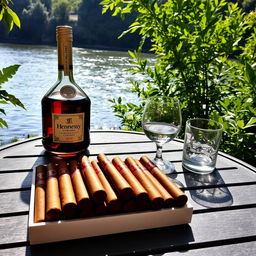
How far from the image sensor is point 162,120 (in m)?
1.09

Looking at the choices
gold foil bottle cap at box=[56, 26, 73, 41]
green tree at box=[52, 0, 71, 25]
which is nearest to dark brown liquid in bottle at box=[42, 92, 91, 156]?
gold foil bottle cap at box=[56, 26, 73, 41]

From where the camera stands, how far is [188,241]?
74cm

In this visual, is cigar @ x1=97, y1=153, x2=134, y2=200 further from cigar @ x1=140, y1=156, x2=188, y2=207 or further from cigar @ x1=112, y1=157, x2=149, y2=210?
cigar @ x1=140, y1=156, x2=188, y2=207

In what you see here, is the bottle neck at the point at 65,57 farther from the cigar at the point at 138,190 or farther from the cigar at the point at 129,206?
the cigar at the point at 129,206

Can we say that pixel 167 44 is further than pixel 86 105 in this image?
Yes

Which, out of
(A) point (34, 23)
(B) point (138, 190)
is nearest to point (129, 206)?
(B) point (138, 190)

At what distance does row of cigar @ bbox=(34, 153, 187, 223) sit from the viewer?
695 mm

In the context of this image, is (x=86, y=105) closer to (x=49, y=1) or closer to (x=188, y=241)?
(x=188, y=241)

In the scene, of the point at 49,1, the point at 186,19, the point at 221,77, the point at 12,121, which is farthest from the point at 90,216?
the point at 49,1

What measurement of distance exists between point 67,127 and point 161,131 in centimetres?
36

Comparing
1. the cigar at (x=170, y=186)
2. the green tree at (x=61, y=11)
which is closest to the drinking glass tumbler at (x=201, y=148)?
the cigar at (x=170, y=186)

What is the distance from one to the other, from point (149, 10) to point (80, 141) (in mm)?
1023

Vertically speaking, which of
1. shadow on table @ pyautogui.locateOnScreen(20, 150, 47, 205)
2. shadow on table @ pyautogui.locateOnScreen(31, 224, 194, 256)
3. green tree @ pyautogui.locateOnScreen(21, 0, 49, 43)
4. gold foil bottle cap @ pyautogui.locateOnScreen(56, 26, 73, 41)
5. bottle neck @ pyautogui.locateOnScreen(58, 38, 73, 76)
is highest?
gold foil bottle cap @ pyautogui.locateOnScreen(56, 26, 73, 41)

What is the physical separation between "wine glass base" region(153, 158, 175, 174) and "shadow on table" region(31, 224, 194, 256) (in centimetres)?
35
